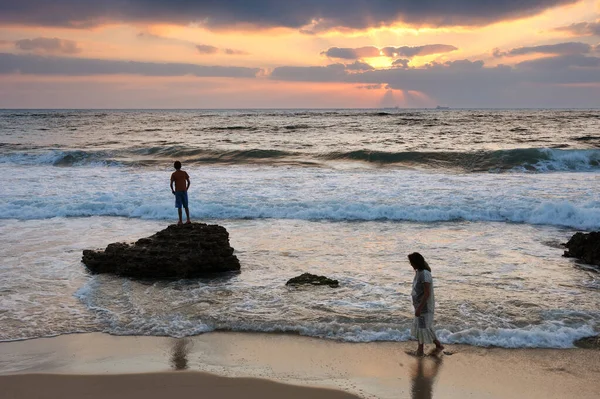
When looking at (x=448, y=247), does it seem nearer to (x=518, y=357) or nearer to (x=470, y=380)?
(x=518, y=357)

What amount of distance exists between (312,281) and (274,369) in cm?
327

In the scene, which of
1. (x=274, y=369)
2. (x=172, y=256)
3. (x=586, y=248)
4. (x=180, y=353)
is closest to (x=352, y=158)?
(x=586, y=248)

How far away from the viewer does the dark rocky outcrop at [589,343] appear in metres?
6.90

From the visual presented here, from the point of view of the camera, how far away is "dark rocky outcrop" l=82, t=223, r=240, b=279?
33.2 feet

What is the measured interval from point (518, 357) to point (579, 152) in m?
24.4

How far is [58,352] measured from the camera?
6.77 metres

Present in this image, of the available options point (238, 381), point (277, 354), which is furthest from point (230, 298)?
point (238, 381)

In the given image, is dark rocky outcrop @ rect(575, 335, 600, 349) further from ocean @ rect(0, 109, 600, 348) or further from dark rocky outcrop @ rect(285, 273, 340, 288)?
dark rocky outcrop @ rect(285, 273, 340, 288)

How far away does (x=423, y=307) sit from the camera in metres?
6.88

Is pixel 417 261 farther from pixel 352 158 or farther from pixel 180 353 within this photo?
pixel 352 158

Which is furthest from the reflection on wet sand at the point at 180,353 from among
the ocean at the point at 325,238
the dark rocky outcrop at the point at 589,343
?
the dark rocky outcrop at the point at 589,343

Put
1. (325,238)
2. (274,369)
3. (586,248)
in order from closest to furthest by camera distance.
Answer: (274,369) < (586,248) < (325,238)

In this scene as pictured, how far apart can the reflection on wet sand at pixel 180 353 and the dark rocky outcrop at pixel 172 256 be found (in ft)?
10.2

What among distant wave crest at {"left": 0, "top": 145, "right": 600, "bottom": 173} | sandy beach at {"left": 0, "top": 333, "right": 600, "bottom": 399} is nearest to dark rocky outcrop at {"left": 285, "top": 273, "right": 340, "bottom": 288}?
sandy beach at {"left": 0, "top": 333, "right": 600, "bottom": 399}
